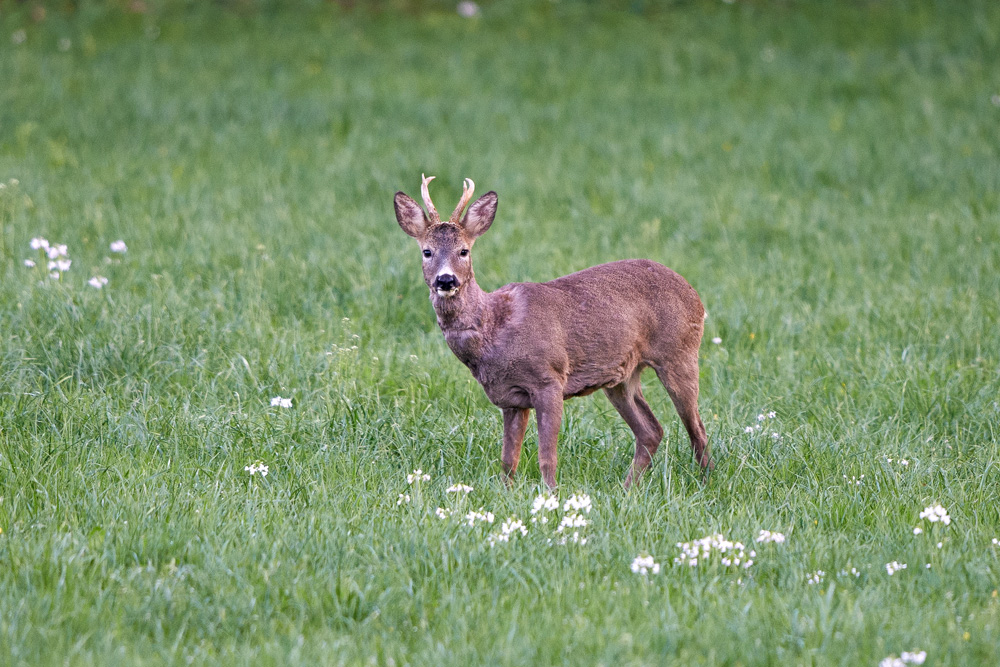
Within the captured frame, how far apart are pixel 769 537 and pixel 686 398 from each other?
4.09 feet

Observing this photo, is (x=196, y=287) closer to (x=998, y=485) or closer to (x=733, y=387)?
(x=733, y=387)

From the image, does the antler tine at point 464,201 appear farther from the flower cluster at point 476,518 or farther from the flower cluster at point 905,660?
the flower cluster at point 905,660

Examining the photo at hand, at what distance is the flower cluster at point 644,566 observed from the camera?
13.6ft

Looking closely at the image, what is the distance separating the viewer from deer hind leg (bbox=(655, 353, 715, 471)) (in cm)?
559

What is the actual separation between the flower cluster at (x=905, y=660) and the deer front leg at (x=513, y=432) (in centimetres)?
208

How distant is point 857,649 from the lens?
364cm

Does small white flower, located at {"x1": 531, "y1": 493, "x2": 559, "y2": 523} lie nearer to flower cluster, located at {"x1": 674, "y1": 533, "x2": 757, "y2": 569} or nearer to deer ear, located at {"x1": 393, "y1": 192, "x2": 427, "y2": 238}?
flower cluster, located at {"x1": 674, "y1": 533, "x2": 757, "y2": 569}

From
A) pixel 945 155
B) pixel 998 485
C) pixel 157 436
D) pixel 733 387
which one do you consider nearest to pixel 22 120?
pixel 157 436

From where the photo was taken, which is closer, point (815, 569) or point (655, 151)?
point (815, 569)

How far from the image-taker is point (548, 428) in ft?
16.8

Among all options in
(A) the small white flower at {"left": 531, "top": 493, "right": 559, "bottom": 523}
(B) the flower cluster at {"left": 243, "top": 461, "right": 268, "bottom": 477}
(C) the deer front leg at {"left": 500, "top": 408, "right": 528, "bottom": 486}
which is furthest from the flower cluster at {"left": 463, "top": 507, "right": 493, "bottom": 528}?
(B) the flower cluster at {"left": 243, "top": 461, "right": 268, "bottom": 477}

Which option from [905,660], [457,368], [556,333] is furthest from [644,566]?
[457,368]

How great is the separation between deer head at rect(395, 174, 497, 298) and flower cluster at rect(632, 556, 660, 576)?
1.40 meters

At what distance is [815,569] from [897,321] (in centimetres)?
353
